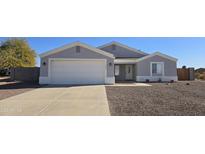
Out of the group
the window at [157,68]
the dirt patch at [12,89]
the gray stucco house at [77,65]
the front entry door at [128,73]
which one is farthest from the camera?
the front entry door at [128,73]

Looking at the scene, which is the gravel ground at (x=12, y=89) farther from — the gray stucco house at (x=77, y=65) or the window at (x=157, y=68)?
the window at (x=157, y=68)

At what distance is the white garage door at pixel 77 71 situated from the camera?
627 inches

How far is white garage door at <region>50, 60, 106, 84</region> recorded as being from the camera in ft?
52.3

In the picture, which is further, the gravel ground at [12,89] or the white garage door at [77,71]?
the white garage door at [77,71]

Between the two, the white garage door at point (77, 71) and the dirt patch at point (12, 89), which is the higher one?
the white garage door at point (77, 71)

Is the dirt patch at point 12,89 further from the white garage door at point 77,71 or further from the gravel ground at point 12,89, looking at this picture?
the white garage door at point 77,71

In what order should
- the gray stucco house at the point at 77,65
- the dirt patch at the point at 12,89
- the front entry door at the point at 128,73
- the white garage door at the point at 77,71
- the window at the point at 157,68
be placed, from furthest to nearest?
the front entry door at the point at 128,73 < the window at the point at 157,68 < the white garage door at the point at 77,71 < the gray stucco house at the point at 77,65 < the dirt patch at the point at 12,89

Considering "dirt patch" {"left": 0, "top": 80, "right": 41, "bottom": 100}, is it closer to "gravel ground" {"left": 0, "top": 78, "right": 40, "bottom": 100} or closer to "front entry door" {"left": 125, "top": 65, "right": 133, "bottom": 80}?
"gravel ground" {"left": 0, "top": 78, "right": 40, "bottom": 100}

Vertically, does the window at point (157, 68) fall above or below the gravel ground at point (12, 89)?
above

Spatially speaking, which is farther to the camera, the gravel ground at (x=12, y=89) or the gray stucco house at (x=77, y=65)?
the gray stucco house at (x=77, y=65)

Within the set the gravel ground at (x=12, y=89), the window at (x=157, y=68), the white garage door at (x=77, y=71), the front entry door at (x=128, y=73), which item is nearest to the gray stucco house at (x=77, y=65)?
the white garage door at (x=77, y=71)

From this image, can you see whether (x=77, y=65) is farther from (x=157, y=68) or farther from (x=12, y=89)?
(x=157, y=68)
